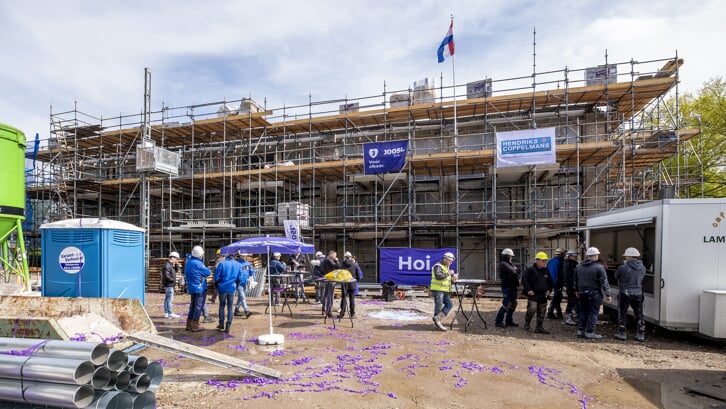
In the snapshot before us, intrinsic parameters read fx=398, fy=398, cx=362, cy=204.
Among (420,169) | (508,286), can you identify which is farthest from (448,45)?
(508,286)

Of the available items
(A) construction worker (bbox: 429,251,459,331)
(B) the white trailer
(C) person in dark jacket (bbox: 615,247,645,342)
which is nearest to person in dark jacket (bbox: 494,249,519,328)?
(A) construction worker (bbox: 429,251,459,331)

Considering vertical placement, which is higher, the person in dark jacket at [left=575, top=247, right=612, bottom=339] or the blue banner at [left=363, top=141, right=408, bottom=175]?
the blue banner at [left=363, top=141, right=408, bottom=175]

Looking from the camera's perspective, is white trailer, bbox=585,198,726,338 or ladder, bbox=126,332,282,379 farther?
white trailer, bbox=585,198,726,338

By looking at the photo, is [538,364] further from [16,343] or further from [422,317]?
[16,343]

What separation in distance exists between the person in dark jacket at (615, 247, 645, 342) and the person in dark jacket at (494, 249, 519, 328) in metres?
2.12

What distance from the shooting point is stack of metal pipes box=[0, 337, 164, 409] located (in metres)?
3.53

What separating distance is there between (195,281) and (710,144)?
2716cm

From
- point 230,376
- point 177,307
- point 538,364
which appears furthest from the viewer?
Answer: point 177,307

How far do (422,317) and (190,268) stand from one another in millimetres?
6262

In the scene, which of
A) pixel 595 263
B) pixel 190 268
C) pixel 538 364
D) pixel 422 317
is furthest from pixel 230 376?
pixel 595 263

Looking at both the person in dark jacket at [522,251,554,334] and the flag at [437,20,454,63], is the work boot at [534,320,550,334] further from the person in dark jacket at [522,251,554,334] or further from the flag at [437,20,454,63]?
the flag at [437,20,454,63]

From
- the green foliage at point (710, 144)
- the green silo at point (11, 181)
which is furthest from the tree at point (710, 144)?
the green silo at point (11, 181)

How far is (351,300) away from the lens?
1051 cm

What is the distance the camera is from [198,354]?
5.50 meters
